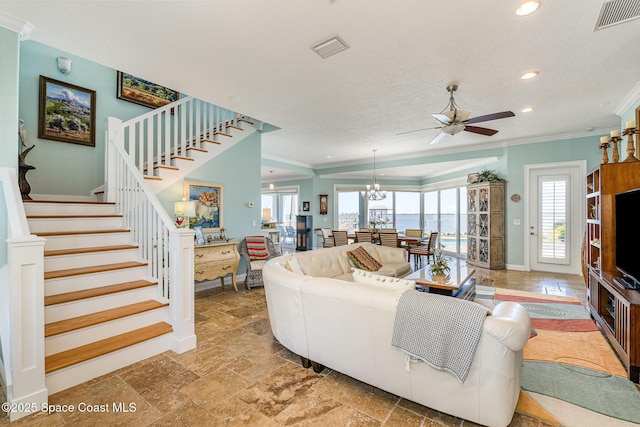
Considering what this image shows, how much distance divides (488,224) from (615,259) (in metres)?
3.60

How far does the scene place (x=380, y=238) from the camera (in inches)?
267

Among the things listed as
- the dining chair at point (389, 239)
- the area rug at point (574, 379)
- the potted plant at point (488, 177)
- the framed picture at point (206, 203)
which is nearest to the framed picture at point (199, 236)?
the framed picture at point (206, 203)

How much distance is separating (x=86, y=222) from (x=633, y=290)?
5.52m

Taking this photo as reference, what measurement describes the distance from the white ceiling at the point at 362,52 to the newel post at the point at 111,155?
762mm

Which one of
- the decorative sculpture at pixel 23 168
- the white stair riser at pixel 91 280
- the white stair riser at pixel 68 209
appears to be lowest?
the white stair riser at pixel 91 280

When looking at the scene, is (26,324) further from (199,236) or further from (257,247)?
(257,247)

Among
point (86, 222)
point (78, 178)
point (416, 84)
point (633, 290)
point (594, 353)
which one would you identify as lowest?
point (594, 353)

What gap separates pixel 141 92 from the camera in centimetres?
477

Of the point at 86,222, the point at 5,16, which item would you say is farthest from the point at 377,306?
the point at 5,16

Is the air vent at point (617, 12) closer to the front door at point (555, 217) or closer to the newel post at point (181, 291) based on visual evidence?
the newel post at point (181, 291)

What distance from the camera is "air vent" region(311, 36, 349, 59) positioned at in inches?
105

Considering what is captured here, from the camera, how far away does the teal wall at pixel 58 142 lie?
147 inches

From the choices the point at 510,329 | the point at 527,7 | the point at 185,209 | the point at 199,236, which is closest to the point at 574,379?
the point at 510,329

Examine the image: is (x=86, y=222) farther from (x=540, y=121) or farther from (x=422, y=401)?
(x=540, y=121)
